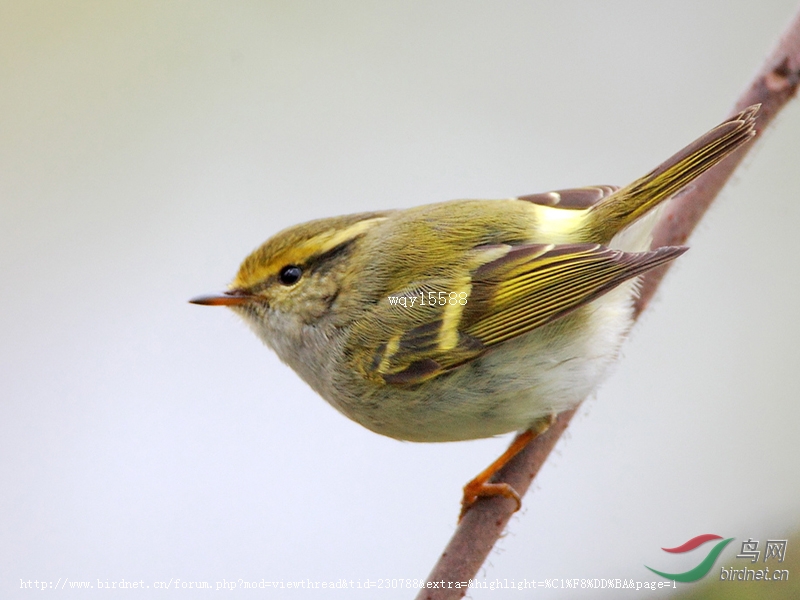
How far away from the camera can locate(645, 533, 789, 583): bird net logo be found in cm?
119

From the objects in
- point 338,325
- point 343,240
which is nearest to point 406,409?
point 338,325

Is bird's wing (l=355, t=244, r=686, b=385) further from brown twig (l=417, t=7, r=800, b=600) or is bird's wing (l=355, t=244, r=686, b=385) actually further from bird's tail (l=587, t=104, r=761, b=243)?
brown twig (l=417, t=7, r=800, b=600)

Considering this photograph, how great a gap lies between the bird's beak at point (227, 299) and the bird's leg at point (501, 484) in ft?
1.87

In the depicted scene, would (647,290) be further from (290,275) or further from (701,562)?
(290,275)

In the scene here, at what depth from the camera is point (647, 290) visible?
161 cm

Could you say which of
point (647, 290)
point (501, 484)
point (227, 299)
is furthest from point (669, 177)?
point (227, 299)

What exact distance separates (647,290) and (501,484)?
51cm

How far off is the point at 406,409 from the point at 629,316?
0.51m

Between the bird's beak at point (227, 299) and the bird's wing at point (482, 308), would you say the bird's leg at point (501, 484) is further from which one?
the bird's beak at point (227, 299)

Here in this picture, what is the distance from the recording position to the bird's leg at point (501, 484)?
1475 millimetres

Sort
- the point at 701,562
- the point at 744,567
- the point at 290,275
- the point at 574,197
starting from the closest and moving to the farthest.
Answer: the point at 744,567 → the point at 701,562 → the point at 290,275 → the point at 574,197

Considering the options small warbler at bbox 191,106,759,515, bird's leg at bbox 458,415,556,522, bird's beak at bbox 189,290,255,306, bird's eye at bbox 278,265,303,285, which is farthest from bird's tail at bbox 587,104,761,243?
bird's beak at bbox 189,290,255,306

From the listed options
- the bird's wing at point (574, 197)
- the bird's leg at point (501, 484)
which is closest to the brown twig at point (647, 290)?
the bird's leg at point (501, 484)

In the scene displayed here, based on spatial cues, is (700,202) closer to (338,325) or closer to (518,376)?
(518,376)
